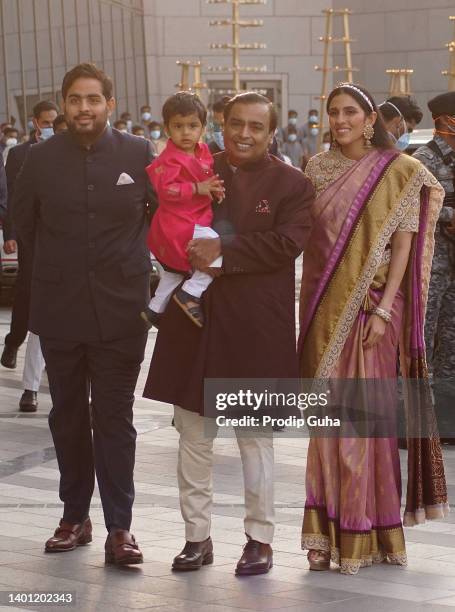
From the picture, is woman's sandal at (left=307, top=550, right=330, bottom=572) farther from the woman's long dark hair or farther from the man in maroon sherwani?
the woman's long dark hair

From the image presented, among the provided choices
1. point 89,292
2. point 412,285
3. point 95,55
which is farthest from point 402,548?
point 95,55

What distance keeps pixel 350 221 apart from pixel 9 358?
6.38 meters

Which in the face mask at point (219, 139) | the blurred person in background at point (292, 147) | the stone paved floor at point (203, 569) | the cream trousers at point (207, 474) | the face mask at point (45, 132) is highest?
the face mask at point (45, 132)

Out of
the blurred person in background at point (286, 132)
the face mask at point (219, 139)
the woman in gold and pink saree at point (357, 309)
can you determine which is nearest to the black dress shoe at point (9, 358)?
the face mask at point (219, 139)

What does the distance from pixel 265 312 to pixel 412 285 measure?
668mm

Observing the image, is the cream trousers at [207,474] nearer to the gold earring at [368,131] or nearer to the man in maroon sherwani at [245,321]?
the man in maroon sherwani at [245,321]

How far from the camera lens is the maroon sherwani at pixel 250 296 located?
6.04 metres

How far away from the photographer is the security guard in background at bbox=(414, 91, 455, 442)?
903cm

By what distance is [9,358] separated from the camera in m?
12.3

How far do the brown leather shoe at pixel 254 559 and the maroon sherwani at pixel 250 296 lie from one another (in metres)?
0.54

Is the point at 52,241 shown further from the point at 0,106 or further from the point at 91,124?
the point at 0,106

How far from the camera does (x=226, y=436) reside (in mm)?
9578

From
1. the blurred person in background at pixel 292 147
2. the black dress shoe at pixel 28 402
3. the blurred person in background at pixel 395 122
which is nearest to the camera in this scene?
the blurred person in background at pixel 395 122

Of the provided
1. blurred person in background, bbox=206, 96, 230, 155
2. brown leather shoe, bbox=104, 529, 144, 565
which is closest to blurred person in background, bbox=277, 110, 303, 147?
blurred person in background, bbox=206, 96, 230, 155
